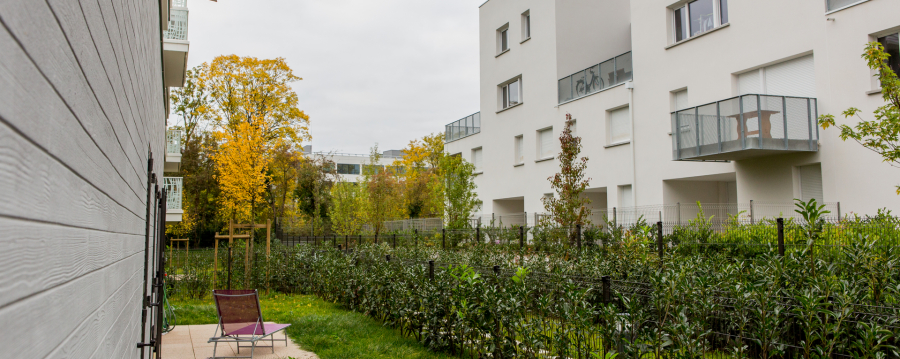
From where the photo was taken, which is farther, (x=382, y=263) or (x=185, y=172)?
(x=185, y=172)

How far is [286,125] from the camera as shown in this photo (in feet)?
115

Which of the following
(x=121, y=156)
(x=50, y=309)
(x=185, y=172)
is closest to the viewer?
(x=50, y=309)

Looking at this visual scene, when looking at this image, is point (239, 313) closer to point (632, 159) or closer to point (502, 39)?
point (632, 159)

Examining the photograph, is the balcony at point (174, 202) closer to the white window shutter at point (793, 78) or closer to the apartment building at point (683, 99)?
the apartment building at point (683, 99)

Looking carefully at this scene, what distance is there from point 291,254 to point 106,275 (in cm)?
1302

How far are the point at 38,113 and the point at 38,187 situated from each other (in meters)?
0.13

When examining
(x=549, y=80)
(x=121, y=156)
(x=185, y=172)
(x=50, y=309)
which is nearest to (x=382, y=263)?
(x=121, y=156)

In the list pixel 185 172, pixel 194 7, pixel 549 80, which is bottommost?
pixel 185 172

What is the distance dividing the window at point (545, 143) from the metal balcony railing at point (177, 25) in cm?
1485

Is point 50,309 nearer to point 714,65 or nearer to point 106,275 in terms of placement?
point 106,275

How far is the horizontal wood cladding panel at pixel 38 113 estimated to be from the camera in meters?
0.84

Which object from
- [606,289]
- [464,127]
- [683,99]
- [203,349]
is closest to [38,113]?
[606,289]

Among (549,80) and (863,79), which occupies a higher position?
(549,80)

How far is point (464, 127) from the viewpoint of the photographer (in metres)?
30.9
